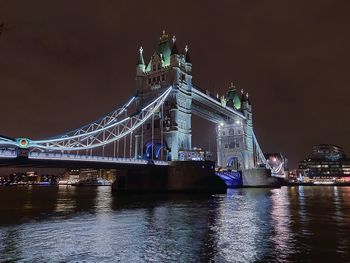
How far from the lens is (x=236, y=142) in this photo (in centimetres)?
9462

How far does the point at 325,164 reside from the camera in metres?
165

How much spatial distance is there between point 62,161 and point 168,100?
27266 millimetres

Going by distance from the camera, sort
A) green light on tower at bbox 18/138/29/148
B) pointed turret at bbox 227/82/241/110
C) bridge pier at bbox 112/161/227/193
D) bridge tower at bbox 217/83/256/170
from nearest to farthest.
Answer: green light on tower at bbox 18/138/29/148, bridge pier at bbox 112/161/227/193, bridge tower at bbox 217/83/256/170, pointed turret at bbox 227/82/241/110

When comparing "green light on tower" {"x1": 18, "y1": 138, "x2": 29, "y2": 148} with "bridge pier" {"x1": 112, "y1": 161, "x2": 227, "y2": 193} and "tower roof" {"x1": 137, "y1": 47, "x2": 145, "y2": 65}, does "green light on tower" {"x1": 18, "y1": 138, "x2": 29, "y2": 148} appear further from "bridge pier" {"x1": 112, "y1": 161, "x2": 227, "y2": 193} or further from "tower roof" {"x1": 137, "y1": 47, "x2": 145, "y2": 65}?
"tower roof" {"x1": 137, "y1": 47, "x2": 145, "y2": 65}

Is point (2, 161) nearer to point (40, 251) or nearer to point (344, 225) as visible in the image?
point (40, 251)

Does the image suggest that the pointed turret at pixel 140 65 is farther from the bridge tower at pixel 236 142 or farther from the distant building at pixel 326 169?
the distant building at pixel 326 169

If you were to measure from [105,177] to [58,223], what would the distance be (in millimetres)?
153172

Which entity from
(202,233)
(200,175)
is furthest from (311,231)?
(200,175)

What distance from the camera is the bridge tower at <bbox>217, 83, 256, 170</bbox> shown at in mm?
93812

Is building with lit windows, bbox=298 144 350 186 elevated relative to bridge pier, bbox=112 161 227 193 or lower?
elevated

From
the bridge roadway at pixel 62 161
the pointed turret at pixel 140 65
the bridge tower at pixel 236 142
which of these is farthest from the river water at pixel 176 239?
the bridge tower at pixel 236 142

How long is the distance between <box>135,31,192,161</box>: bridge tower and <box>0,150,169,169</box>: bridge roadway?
36.1 ft

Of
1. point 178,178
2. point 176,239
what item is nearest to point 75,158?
point 178,178

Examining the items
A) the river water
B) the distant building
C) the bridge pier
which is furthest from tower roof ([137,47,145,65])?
the distant building
